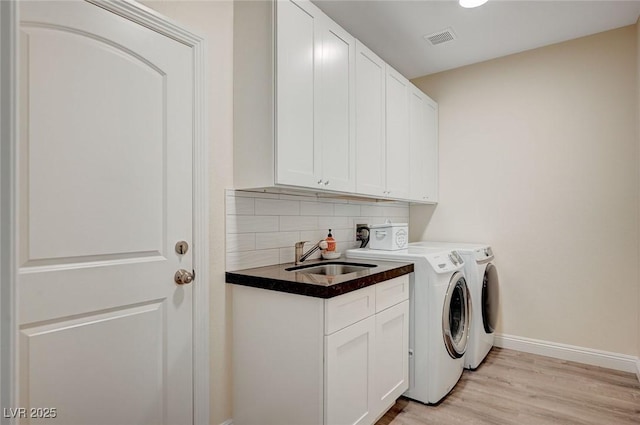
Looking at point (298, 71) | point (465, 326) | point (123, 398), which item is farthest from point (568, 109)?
point (123, 398)

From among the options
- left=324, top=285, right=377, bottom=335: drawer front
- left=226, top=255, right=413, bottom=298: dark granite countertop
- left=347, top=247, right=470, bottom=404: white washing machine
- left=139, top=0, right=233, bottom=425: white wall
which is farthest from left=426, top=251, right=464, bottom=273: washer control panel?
left=139, top=0, right=233, bottom=425: white wall

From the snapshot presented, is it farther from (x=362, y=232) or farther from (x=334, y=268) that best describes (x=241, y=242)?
(x=362, y=232)

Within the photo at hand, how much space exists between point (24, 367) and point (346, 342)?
4.09 ft

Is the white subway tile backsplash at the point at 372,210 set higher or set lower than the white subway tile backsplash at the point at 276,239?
higher

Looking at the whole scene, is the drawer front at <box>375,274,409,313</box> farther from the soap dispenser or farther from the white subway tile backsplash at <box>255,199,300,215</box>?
the white subway tile backsplash at <box>255,199,300,215</box>

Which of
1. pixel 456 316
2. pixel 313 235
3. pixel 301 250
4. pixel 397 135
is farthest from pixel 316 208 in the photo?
pixel 456 316

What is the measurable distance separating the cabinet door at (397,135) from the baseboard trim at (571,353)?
1.59 meters

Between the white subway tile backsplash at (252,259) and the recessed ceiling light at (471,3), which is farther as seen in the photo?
the recessed ceiling light at (471,3)

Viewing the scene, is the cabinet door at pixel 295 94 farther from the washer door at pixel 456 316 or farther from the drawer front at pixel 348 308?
the washer door at pixel 456 316

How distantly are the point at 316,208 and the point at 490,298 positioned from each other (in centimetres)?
163

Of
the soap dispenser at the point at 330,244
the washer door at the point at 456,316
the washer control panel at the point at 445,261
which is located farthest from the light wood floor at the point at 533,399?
the soap dispenser at the point at 330,244

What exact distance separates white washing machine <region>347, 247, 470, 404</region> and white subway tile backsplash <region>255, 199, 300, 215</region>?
0.70 meters

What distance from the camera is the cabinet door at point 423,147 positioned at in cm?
319

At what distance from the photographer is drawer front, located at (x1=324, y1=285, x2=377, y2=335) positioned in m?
1.63
